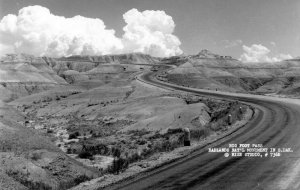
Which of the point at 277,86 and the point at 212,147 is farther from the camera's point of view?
the point at 277,86

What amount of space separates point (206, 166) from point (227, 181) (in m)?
2.23

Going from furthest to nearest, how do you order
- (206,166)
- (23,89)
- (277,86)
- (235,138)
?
(23,89) → (277,86) → (235,138) → (206,166)

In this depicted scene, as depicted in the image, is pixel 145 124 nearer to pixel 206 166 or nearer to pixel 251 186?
pixel 206 166

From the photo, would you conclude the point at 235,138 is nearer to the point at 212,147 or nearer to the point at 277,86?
the point at 212,147

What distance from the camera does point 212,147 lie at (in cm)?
1800

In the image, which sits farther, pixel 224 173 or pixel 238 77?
pixel 238 77

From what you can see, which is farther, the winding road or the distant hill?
the distant hill

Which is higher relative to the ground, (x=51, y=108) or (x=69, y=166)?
(x=69, y=166)

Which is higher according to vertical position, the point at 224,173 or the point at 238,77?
the point at 238,77

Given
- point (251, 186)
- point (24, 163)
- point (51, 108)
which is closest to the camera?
point (251, 186)

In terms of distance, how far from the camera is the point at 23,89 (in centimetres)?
18688

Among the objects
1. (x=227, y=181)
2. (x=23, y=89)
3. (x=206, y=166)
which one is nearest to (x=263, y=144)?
(x=206, y=166)

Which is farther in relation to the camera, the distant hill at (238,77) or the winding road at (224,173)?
the distant hill at (238,77)

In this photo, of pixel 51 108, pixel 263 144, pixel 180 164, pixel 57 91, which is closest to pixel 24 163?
pixel 180 164
